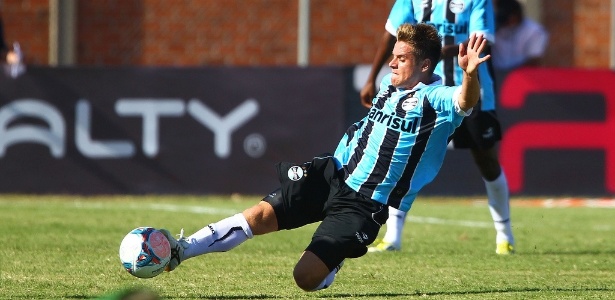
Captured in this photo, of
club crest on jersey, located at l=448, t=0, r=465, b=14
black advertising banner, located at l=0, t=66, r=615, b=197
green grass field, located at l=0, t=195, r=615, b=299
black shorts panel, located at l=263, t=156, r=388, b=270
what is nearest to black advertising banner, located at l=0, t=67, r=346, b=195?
black advertising banner, located at l=0, t=66, r=615, b=197

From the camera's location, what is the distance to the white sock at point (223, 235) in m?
5.98

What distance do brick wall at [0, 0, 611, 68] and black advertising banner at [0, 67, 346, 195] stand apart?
11.3ft

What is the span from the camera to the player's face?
6039 mm

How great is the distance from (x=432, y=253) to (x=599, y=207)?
5074 mm

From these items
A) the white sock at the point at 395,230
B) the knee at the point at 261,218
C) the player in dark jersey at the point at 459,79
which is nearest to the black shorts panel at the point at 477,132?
the player in dark jersey at the point at 459,79

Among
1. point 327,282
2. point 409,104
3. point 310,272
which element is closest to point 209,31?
point 409,104

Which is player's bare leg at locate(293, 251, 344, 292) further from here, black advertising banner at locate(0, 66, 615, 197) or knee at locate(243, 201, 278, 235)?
black advertising banner at locate(0, 66, 615, 197)

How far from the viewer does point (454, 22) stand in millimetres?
7938

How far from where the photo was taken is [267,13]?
1638 cm

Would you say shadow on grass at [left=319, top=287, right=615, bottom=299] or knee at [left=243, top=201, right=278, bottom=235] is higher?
knee at [left=243, top=201, right=278, bottom=235]

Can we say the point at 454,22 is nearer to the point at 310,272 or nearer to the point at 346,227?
the point at 346,227

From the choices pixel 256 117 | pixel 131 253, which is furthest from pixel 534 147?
pixel 131 253

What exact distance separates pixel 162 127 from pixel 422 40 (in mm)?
7174

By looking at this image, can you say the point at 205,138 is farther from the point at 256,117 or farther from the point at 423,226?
the point at 423,226
